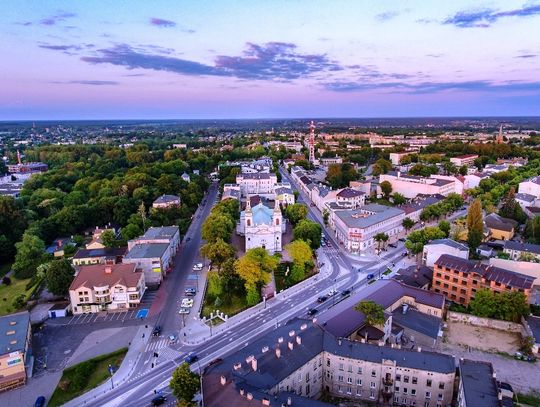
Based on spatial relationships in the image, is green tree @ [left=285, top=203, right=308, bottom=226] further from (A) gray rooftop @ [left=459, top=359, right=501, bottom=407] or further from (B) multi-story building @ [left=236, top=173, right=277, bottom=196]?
(A) gray rooftop @ [left=459, top=359, right=501, bottom=407]

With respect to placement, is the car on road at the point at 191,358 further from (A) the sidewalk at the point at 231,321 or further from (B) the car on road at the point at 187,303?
(B) the car on road at the point at 187,303

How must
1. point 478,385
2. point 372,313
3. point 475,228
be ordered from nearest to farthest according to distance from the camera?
point 478,385 → point 372,313 → point 475,228

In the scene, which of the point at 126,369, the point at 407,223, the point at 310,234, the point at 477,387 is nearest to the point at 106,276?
the point at 126,369

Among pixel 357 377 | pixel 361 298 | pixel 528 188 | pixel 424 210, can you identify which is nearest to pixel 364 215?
pixel 424 210

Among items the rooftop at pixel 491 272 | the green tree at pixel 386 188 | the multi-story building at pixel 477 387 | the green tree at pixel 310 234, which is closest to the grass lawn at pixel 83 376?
the multi-story building at pixel 477 387

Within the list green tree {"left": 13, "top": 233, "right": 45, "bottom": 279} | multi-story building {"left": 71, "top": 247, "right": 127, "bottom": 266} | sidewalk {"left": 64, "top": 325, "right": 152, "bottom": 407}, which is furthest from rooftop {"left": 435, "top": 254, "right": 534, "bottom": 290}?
green tree {"left": 13, "top": 233, "right": 45, "bottom": 279}

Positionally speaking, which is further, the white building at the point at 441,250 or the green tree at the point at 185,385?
the white building at the point at 441,250

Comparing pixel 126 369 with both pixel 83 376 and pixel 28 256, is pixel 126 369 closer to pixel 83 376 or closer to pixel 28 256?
pixel 83 376
